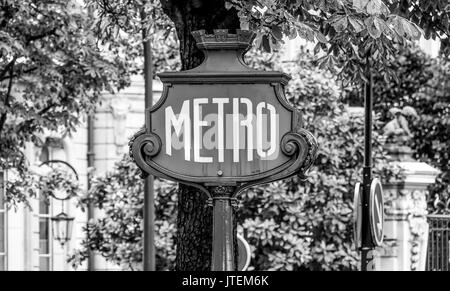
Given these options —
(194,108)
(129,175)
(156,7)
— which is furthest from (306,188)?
(194,108)

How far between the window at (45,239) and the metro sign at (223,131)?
2560 cm

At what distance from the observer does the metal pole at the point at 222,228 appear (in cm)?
937

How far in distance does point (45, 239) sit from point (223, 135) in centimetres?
2627

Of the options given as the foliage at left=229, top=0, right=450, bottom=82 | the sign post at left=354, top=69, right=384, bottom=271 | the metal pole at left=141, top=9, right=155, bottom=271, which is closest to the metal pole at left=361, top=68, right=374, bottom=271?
the sign post at left=354, top=69, right=384, bottom=271

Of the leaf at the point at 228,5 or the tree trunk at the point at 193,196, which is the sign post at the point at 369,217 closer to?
the tree trunk at the point at 193,196

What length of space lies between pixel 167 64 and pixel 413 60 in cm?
1117

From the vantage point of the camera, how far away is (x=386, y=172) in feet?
89.0

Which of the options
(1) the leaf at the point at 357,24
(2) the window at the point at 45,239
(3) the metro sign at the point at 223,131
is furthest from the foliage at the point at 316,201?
(3) the metro sign at the point at 223,131

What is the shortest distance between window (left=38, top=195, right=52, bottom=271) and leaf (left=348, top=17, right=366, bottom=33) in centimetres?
2364

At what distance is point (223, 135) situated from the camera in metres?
9.07

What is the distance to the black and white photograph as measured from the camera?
9258 millimetres

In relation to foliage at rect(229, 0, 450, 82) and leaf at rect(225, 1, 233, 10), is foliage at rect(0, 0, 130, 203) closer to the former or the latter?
foliage at rect(229, 0, 450, 82)

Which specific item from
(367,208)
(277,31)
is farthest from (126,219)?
(277,31)
